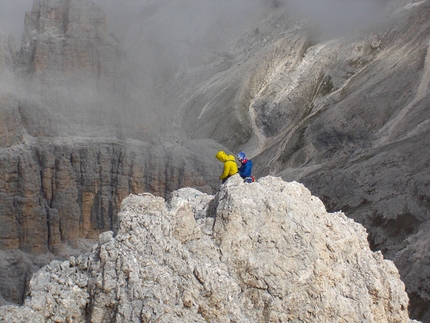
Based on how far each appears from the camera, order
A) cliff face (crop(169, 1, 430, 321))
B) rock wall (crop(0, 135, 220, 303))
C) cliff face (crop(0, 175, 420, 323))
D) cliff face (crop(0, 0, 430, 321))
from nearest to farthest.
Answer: cliff face (crop(0, 175, 420, 323))
cliff face (crop(169, 1, 430, 321))
cliff face (crop(0, 0, 430, 321))
rock wall (crop(0, 135, 220, 303))

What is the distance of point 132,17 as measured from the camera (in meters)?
142

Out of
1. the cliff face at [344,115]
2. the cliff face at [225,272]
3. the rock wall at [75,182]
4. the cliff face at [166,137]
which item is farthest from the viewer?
the rock wall at [75,182]

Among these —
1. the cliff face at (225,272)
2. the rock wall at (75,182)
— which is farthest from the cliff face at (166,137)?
the cliff face at (225,272)

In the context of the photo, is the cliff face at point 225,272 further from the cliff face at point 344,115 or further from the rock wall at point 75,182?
the rock wall at point 75,182

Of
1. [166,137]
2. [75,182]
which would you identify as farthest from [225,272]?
[166,137]

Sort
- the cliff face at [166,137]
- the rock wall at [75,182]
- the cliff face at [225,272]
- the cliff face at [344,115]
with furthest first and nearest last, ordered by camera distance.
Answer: the rock wall at [75,182] < the cliff face at [166,137] < the cliff face at [344,115] < the cliff face at [225,272]

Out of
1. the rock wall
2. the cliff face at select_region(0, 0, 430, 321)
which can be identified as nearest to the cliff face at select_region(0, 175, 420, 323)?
the cliff face at select_region(0, 0, 430, 321)

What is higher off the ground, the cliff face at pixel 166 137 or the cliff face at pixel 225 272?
the cliff face at pixel 166 137

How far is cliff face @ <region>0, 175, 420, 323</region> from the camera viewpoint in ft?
35.1

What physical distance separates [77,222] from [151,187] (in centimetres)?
696

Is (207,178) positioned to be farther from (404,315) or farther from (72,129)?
(404,315)

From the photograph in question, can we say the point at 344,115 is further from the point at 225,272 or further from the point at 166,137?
the point at 225,272

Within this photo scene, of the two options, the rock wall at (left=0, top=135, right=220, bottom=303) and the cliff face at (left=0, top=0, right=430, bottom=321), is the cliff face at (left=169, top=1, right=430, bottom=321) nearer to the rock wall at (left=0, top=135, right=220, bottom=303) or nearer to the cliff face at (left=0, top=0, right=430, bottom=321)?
the cliff face at (left=0, top=0, right=430, bottom=321)

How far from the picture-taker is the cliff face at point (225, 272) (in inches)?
422
